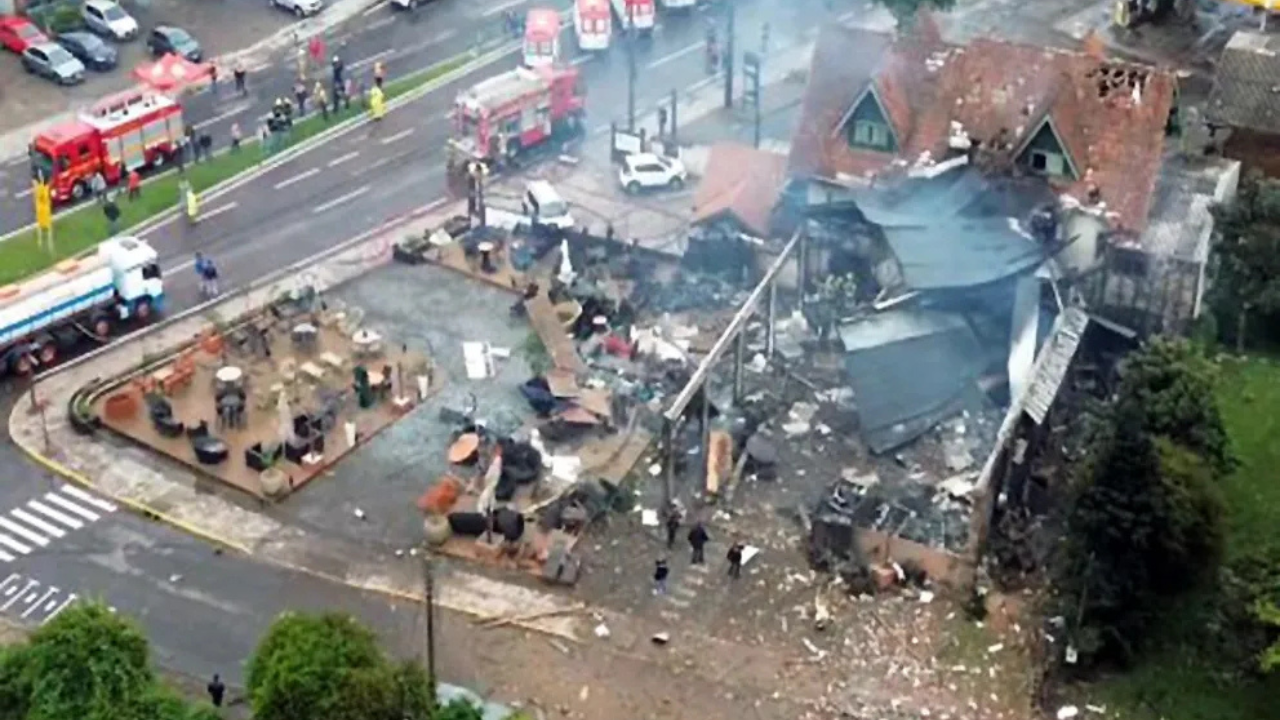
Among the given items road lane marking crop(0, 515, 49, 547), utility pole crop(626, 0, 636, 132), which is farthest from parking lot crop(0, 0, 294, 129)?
road lane marking crop(0, 515, 49, 547)

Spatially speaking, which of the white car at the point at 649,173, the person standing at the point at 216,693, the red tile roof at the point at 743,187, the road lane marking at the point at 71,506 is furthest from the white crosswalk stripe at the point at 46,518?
the white car at the point at 649,173

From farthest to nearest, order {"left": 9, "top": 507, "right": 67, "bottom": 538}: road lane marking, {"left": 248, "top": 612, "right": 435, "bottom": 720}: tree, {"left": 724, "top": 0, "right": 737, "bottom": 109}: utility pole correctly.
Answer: {"left": 724, "top": 0, "right": 737, "bottom": 109}: utility pole
{"left": 9, "top": 507, "right": 67, "bottom": 538}: road lane marking
{"left": 248, "top": 612, "right": 435, "bottom": 720}: tree

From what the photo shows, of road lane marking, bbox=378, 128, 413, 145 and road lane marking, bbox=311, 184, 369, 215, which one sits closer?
road lane marking, bbox=311, 184, 369, 215

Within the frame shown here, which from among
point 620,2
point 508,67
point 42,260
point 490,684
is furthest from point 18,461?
point 620,2

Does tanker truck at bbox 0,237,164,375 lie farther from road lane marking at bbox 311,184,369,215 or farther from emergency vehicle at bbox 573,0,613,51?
emergency vehicle at bbox 573,0,613,51

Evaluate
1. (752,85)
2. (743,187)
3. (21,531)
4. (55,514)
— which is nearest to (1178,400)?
(743,187)

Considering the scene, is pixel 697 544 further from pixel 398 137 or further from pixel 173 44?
pixel 173 44

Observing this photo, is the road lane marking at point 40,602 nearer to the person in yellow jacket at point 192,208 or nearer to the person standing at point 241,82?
the person in yellow jacket at point 192,208

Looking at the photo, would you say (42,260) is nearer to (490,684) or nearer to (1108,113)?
(490,684)
